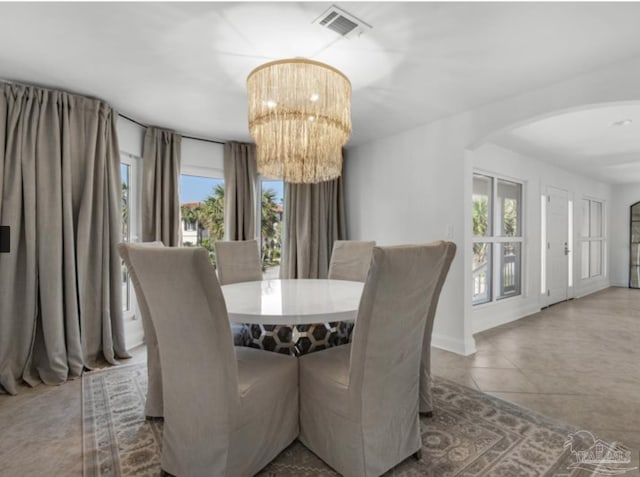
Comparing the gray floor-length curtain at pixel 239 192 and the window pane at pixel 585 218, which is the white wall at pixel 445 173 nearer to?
the gray floor-length curtain at pixel 239 192

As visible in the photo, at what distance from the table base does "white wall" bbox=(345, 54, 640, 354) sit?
1622 millimetres

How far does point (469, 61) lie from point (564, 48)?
526 millimetres

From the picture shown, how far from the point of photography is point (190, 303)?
1248 mm

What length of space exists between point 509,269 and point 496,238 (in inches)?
24.8

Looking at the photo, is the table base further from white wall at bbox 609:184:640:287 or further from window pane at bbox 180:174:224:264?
white wall at bbox 609:184:640:287

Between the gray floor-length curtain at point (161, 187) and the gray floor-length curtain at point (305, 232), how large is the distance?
130cm

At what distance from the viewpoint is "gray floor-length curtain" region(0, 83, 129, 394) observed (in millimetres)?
2393

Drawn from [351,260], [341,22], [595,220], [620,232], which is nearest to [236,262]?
[351,260]

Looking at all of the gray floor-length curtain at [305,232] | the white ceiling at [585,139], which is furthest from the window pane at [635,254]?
the gray floor-length curtain at [305,232]

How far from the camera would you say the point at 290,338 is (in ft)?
6.55

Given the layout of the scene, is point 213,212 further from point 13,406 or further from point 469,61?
point 469,61

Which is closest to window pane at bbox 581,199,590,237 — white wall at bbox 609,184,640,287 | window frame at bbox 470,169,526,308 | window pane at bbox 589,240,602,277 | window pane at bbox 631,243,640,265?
window pane at bbox 589,240,602,277

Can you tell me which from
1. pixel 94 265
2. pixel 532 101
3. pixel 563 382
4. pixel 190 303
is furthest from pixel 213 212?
pixel 563 382

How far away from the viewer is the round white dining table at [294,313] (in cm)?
153
